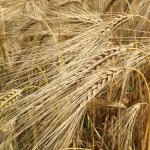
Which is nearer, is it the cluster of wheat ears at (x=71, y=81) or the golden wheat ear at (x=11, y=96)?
the cluster of wheat ears at (x=71, y=81)

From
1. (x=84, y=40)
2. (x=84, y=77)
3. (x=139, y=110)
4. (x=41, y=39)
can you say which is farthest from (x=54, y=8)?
(x=84, y=77)

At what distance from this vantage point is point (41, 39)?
1411 mm

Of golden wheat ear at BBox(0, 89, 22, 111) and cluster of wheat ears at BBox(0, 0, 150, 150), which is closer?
cluster of wheat ears at BBox(0, 0, 150, 150)

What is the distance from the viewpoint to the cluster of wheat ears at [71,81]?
2.50 ft

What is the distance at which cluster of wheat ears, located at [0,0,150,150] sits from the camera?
762mm

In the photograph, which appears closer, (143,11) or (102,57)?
(102,57)

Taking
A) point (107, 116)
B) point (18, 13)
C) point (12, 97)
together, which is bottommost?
point (107, 116)

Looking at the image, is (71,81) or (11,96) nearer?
(71,81)

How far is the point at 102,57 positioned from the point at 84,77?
0.09 meters

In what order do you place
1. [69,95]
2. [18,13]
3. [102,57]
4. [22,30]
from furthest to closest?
[18,13] → [22,30] → [102,57] → [69,95]

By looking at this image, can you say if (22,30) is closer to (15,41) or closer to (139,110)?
(15,41)

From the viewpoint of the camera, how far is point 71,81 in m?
0.76

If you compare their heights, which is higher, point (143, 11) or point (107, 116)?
point (143, 11)

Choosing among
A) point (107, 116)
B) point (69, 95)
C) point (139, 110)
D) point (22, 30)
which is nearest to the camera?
point (69, 95)
